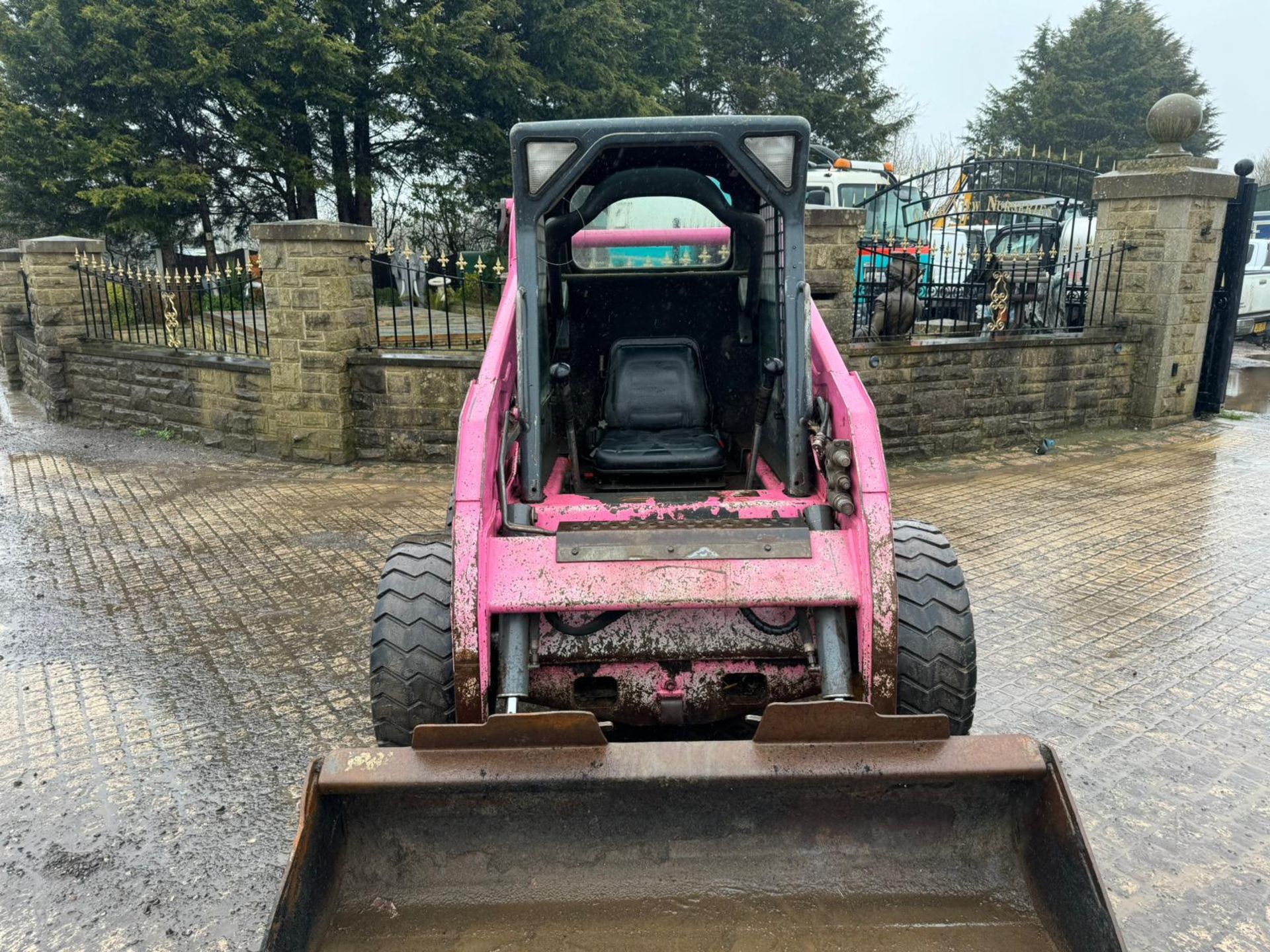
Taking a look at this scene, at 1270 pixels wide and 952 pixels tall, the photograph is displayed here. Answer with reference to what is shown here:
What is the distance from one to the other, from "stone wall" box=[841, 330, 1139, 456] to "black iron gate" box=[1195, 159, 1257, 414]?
1.27m

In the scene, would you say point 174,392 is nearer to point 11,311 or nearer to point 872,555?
point 11,311

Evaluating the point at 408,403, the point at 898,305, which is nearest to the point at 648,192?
the point at 408,403

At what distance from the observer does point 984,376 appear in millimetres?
9469

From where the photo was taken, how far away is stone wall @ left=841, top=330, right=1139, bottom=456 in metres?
8.98

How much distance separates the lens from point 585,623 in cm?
319

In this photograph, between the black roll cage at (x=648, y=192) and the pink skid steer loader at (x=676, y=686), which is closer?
the pink skid steer loader at (x=676, y=686)

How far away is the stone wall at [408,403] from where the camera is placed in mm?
8570

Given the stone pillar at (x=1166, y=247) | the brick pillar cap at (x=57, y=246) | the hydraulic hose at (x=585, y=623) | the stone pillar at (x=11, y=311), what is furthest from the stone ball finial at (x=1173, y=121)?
the stone pillar at (x=11, y=311)

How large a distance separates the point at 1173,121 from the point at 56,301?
41.8 ft

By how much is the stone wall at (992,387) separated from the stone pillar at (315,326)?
4.61m

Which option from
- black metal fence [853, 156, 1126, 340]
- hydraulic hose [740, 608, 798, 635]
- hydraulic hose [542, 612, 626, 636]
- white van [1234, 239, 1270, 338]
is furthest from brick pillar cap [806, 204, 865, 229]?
white van [1234, 239, 1270, 338]

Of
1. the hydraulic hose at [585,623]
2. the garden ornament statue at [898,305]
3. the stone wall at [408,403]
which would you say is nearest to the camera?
the hydraulic hose at [585,623]

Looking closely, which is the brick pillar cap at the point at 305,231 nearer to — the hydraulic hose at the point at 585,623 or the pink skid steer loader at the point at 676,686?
the pink skid steer loader at the point at 676,686

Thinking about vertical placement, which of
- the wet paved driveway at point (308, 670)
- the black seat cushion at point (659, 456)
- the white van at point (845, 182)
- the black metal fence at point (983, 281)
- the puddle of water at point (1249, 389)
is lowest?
the wet paved driveway at point (308, 670)
